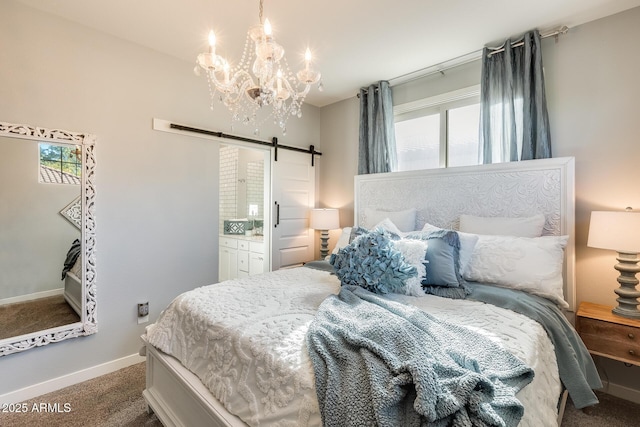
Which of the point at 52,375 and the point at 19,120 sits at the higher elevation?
the point at 19,120

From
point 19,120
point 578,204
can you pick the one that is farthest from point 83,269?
point 578,204

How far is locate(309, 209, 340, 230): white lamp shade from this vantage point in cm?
354

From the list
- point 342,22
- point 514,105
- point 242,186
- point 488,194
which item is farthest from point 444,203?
point 242,186

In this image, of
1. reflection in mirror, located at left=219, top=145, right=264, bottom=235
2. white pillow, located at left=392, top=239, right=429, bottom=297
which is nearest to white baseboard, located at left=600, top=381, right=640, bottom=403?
white pillow, located at left=392, top=239, right=429, bottom=297

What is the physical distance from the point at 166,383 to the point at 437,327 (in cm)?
151

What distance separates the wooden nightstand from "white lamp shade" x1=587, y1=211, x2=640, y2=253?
43 cm

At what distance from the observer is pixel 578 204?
2.17 meters

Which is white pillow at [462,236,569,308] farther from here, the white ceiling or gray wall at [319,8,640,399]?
the white ceiling

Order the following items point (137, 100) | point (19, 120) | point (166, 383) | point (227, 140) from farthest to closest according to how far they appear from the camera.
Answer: point (227, 140) → point (137, 100) → point (19, 120) → point (166, 383)

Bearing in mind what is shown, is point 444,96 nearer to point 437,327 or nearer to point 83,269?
point 437,327

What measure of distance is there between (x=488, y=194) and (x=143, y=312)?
10.4ft

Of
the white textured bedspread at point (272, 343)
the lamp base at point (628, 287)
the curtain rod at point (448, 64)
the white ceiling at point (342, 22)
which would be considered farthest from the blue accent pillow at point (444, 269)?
the curtain rod at point (448, 64)

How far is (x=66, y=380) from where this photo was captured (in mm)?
2178

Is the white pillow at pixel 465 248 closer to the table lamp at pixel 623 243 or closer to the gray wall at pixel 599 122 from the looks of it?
the table lamp at pixel 623 243
